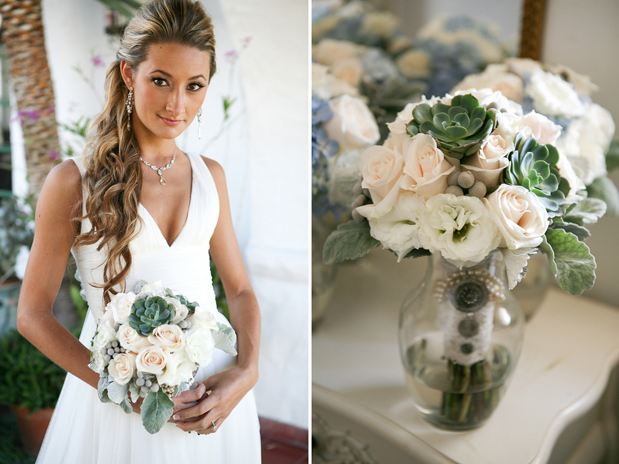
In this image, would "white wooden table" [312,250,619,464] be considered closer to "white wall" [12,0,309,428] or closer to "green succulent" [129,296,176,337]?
"white wall" [12,0,309,428]

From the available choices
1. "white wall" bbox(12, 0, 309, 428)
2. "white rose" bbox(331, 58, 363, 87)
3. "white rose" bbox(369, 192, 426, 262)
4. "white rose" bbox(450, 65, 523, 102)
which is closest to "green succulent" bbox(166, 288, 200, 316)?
"white wall" bbox(12, 0, 309, 428)

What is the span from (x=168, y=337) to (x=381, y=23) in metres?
0.99

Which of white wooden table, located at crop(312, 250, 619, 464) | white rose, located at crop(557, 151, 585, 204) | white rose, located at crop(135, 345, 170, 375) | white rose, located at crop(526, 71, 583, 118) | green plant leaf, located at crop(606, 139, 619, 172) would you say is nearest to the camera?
white rose, located at crop(135, 345, 170, 375)

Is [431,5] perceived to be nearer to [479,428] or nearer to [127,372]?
[479,428]

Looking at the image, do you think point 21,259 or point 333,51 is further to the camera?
point 333,51

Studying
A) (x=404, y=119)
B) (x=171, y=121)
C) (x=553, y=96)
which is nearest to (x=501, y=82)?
(x=553, y=96)

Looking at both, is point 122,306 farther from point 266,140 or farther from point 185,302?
point 266,140

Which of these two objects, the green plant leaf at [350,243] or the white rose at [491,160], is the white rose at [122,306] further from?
the white rose at [491,160]

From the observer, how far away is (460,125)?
563 millimetres

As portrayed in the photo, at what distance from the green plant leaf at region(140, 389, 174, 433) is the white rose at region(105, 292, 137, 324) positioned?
9 centimetres

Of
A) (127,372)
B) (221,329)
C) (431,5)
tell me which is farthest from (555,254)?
(431,5)

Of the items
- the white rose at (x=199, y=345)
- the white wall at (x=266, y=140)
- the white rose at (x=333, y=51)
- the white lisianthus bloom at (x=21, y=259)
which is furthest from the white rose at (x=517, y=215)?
the white rose at (x=333, y=51)

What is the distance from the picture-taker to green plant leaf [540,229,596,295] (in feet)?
1.82

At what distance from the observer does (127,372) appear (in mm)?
512
